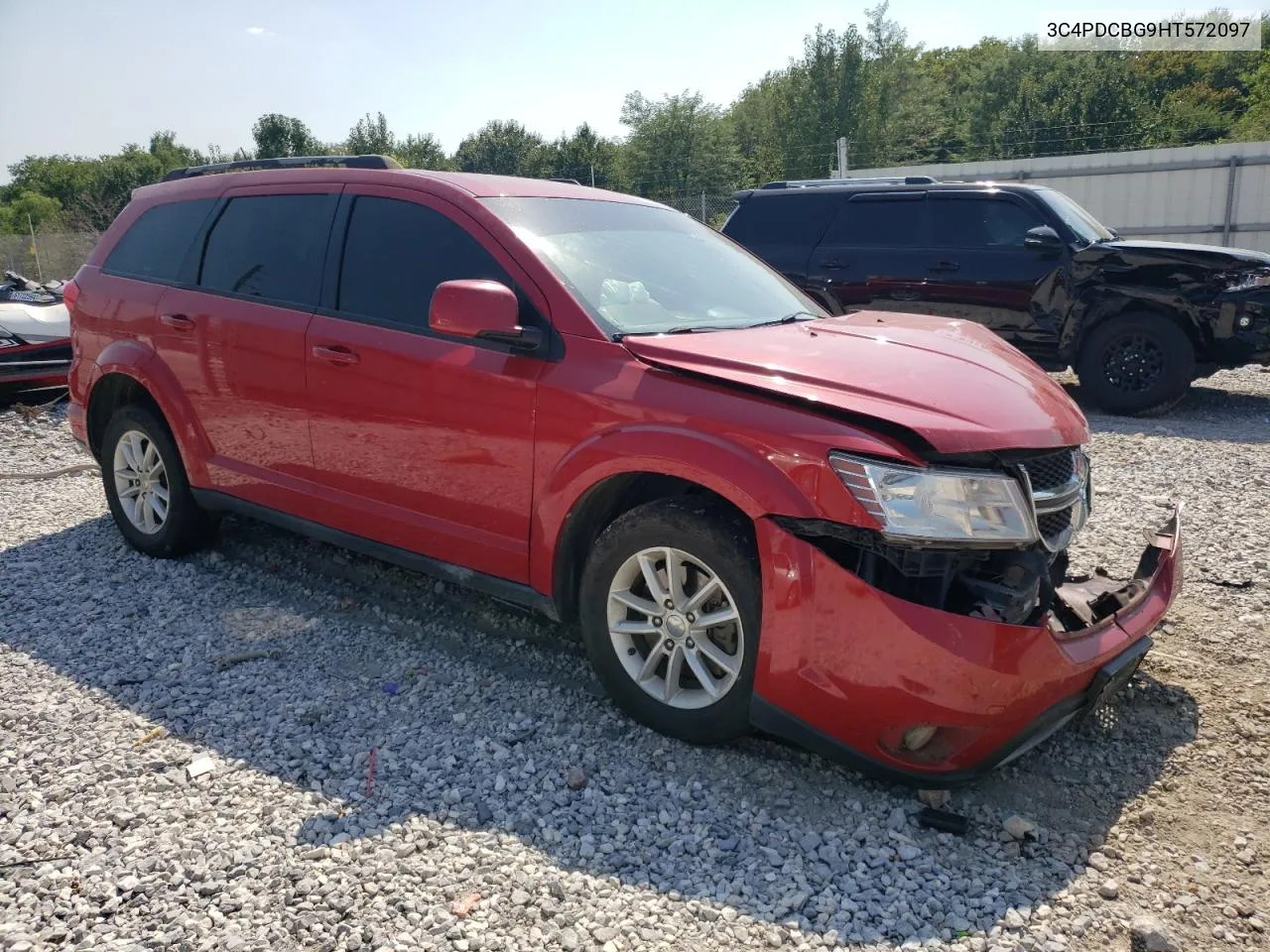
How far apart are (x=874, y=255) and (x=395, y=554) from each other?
6.69m

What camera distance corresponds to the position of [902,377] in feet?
10.0

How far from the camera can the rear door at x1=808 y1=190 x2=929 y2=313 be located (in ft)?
30.0

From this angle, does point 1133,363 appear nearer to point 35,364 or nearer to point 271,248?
point 271,248

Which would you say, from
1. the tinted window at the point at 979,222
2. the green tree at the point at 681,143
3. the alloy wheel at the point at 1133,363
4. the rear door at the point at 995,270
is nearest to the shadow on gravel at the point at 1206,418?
the alloy wheel at the point at 1133,363

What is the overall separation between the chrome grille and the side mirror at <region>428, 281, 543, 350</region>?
1660 mm

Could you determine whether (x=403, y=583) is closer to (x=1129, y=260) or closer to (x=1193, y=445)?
(x=1193, y=445)

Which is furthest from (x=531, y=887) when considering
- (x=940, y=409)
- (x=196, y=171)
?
(x=196, y=171)

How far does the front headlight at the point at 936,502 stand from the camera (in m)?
2.70

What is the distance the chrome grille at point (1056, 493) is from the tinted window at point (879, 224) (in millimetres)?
6476

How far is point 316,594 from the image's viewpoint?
4.66m

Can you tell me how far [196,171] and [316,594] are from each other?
7.79 ft

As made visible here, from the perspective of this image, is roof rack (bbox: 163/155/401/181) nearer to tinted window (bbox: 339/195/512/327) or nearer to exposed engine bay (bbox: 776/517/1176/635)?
tinted window (bbox: 339/195/512/327)

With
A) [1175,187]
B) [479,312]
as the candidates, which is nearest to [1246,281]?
[479,312]

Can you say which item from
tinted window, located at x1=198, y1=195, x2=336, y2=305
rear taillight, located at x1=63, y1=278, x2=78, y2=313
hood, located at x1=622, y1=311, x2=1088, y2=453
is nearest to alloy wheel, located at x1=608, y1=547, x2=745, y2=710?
hood, located at x1=622, y1=311, x2=1088, y2=453
